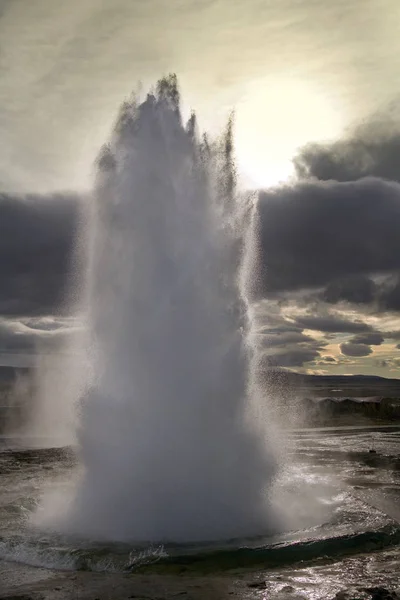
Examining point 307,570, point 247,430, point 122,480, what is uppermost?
point 247,430

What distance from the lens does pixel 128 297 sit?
15164 millimetres

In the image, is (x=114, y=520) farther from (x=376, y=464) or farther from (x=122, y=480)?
(x=376, y=464)

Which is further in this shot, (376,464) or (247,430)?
(376,464)

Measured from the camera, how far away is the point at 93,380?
1494 centimetres

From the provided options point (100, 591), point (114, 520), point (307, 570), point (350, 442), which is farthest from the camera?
point (350, 442)

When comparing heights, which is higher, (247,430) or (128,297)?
(128,297)

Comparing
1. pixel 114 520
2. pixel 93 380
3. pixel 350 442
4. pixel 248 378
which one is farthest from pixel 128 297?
pixel 350 442

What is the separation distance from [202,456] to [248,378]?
8.90ft

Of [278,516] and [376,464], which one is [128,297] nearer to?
[278,516]

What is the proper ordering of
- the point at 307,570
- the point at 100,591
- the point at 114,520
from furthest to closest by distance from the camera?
1. the point at 114,520
2. the point at 307,570
3. the point at 100,591

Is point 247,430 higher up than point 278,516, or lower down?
higher up

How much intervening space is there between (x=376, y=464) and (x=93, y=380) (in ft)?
50.7

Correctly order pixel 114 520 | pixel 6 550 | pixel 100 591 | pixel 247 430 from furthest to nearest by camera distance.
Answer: pixel 247 430 → pixel 114 520 → pixel 6 550 → pixel 100 591

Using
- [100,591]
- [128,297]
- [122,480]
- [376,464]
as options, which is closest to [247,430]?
[122,480]
